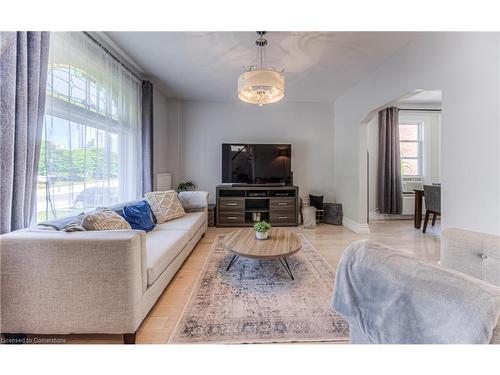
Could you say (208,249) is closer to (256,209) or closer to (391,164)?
(256,209)

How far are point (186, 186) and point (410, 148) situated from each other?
17.1 ft

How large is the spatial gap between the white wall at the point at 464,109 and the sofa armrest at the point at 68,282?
2.65 m

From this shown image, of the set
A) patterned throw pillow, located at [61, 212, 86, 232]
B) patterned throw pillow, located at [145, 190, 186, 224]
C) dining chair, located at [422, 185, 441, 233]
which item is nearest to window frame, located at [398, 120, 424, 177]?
dining chair, located at [422, 185, 441, 233]

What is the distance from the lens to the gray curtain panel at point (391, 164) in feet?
15.0

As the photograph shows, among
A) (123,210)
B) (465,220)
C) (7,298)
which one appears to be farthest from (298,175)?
(7,298)

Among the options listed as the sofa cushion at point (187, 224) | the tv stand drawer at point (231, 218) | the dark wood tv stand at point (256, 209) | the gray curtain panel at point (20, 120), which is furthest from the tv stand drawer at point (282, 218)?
the gray curtain panel at point (20, 120)

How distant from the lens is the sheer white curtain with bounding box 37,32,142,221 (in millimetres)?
1793

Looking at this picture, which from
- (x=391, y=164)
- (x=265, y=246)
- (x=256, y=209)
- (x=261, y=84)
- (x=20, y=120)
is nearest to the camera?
(x=20, y=120)

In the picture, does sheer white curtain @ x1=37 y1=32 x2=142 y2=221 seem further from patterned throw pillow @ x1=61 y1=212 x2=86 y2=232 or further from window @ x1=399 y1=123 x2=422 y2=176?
window @ x1=399 y1=123 x2=422 y2=176

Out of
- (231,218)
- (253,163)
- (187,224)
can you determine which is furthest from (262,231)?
(253,163)

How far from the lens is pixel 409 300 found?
65cm
